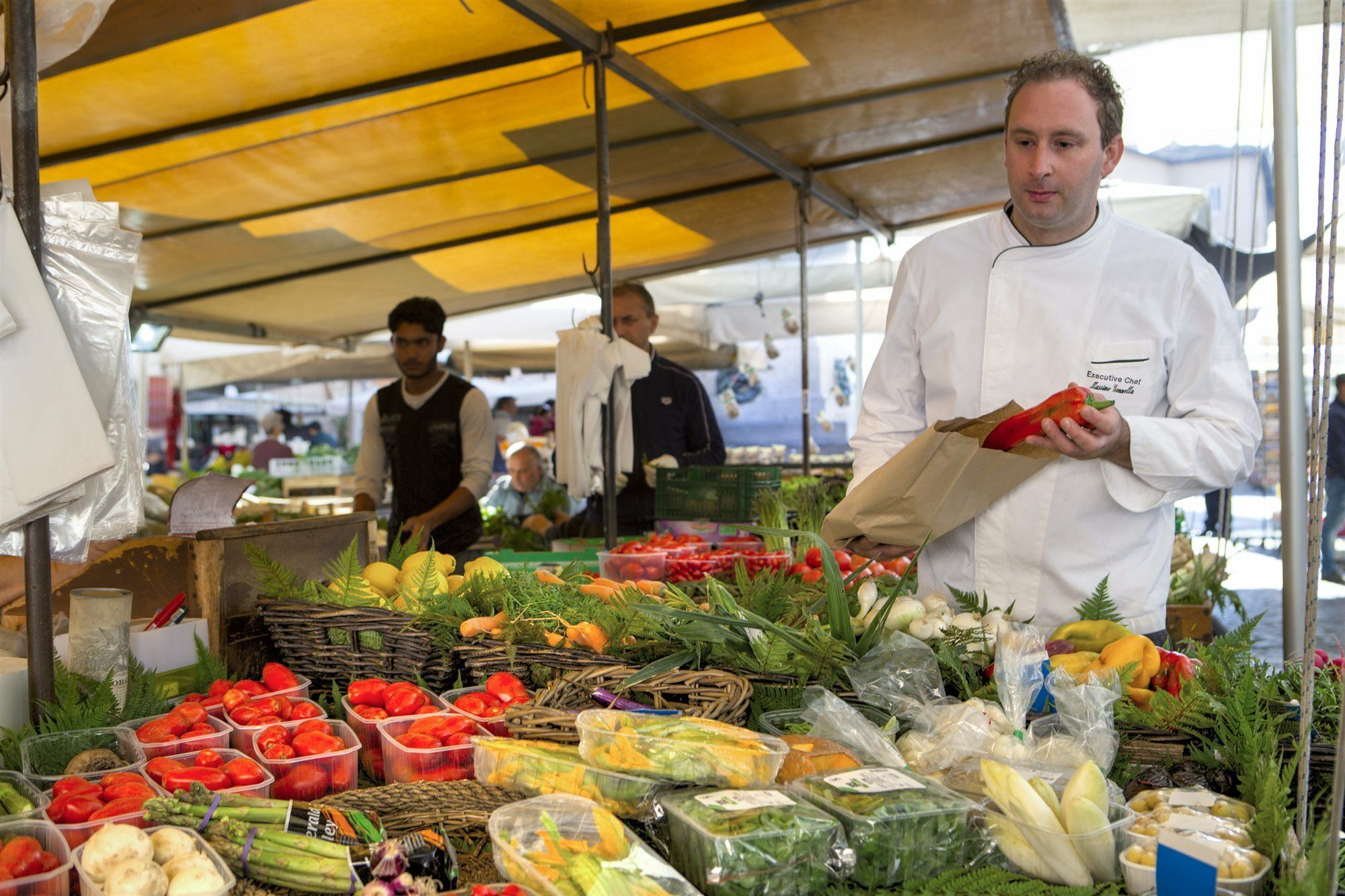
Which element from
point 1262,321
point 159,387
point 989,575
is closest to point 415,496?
point 989,575

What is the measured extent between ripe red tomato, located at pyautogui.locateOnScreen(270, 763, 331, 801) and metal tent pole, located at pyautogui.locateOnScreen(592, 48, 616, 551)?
8.88ft

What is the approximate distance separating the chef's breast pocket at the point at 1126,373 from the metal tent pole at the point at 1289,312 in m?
0.98

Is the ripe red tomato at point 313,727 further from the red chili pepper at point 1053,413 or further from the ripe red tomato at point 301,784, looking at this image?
the red chili pepper at point 1053,413

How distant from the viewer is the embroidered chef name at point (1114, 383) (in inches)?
Answer: 91.2

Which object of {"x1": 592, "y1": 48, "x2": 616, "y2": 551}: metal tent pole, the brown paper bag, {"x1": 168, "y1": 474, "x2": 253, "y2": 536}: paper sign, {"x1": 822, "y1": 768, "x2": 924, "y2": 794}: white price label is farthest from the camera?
{"x1": 592, "y1": 48, "x2": 616, "y2": 551}: metal tent pole

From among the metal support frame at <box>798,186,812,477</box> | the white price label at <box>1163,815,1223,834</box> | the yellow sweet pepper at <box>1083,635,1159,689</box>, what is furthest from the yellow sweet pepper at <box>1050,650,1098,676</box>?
the metal support frame at <box>798,186,812,477</box>

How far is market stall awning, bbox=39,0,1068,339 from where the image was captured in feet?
12.2

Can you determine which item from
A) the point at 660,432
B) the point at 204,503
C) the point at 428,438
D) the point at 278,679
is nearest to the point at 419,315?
the point at 428,438

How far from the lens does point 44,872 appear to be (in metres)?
1.32

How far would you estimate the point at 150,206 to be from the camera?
523 cm

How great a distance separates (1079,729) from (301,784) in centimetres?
128

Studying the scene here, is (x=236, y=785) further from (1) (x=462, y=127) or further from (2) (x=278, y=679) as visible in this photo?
(1) (x=462, y=127)

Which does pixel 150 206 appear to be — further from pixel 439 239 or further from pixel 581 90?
pixel 581 90

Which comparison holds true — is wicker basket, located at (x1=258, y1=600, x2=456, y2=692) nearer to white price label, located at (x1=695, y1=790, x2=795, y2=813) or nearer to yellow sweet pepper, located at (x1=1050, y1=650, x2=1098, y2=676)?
white price label, located at (x1=695, y1=790, x2=795, y2=813)
